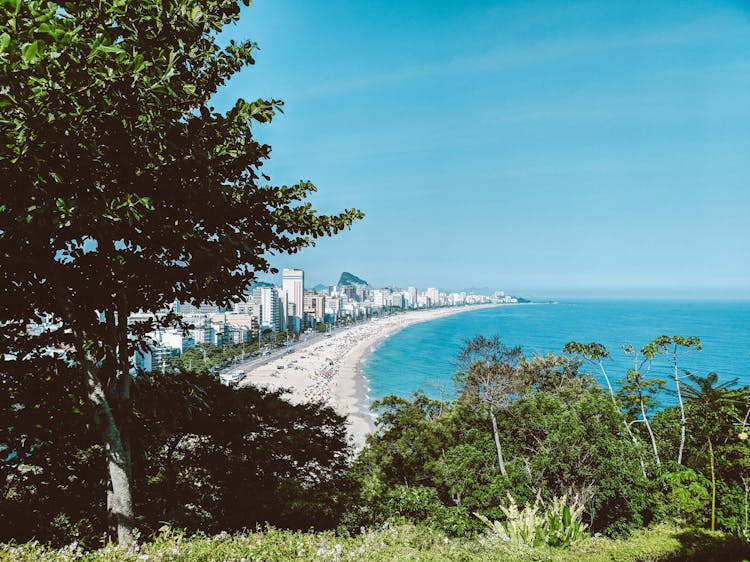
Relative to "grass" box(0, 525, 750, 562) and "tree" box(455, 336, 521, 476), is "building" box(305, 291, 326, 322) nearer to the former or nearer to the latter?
"tree" box(455, 336, 521, 476)

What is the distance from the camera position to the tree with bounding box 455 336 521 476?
15.2 metres

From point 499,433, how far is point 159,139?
45.1 feet

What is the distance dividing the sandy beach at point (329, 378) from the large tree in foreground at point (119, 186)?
23566mm

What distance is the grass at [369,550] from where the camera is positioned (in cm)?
307

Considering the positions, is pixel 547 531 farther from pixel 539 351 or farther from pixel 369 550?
pixel 539 351

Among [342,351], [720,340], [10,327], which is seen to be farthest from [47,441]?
[720,340]

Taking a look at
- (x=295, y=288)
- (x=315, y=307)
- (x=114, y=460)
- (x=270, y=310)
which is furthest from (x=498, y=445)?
(x=315, y=307)

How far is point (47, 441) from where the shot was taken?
370 centimetres

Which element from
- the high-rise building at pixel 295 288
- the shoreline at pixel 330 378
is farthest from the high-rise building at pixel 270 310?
the shoreline at pixel 330 378

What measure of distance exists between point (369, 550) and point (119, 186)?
12.3ft

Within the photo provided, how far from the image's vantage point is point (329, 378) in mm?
55062

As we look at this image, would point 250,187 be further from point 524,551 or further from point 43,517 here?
point 524,551

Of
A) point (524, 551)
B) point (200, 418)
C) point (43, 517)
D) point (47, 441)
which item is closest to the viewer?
point (47, 441)

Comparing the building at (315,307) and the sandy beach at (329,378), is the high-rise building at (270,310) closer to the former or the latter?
the building at (315,307)
